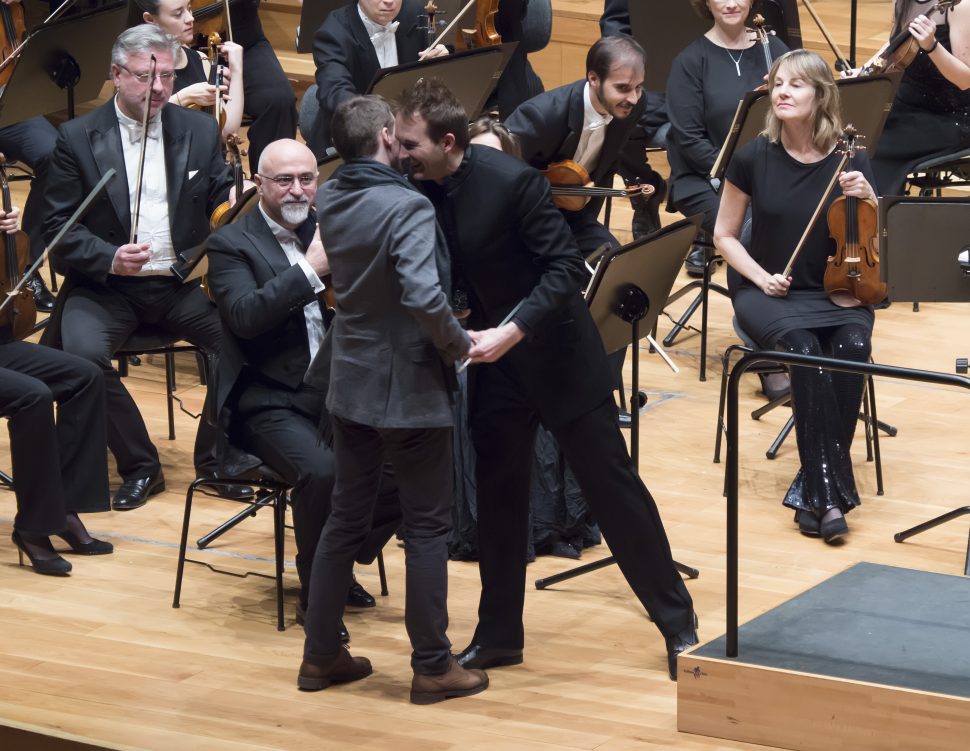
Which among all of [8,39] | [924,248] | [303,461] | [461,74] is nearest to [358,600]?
[303,461]

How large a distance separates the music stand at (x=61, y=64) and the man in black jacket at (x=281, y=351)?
1.54m

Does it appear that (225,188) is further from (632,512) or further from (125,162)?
(632,512)

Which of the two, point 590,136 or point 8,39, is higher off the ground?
point 8,39

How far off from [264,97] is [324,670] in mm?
3008

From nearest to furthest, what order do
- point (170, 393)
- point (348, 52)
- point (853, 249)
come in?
1. point (853, 249)
2. point (170, 393)
3. point (348, 52)

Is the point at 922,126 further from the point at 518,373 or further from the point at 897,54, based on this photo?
the point at 518,373

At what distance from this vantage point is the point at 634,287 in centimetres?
389

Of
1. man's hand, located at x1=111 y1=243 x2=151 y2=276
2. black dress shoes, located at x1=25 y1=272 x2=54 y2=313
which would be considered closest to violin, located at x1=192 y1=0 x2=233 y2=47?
black dress shoes, located at x1=25 y1=272 x2=54 y2=313

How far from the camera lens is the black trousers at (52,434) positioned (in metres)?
4.13

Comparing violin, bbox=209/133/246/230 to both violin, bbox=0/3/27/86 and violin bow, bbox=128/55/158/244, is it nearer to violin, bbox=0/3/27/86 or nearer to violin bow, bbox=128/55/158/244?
violin bow, bbox=128/55/158/244

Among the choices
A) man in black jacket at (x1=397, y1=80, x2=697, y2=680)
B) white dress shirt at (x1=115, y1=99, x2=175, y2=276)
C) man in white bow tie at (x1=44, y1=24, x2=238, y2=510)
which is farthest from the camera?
white dress shirt at (x1=115, y1=99, x2=175, y2=276)

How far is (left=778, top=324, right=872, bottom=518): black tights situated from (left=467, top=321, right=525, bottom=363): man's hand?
4.22 feet

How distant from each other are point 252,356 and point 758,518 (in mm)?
1456

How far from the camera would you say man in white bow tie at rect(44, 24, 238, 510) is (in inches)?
181
